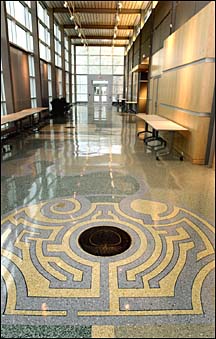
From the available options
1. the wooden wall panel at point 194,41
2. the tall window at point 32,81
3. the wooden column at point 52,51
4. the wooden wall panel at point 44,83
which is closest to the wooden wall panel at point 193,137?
the wooden wall panel at point 194,41

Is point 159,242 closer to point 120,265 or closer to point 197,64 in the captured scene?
point 120,265

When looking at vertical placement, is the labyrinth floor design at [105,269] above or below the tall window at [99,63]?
below

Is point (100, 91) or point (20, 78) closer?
point (20, 78)

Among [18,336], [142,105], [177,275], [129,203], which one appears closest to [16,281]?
[18,336]

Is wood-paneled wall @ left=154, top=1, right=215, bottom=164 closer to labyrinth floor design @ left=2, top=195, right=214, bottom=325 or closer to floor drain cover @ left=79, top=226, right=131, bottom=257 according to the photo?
labyrinth floor design @ left=2, top=195, right=214, bottom=325

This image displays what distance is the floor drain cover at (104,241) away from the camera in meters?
1.92

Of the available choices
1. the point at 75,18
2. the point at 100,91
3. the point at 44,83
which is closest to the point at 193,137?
the point at 44,83

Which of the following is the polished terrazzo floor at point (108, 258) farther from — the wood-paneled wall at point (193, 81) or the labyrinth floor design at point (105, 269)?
the wood-paneled wall at point (193, 81)

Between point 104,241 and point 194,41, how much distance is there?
3728 mm

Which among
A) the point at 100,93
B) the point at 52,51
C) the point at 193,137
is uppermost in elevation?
the point at 52,51

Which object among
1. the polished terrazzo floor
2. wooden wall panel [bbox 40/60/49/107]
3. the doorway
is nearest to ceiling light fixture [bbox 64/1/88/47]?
wooden wall panel [bbox 40/60/49/107]

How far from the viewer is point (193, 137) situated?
14.0ft

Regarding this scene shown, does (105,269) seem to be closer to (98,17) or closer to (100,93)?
(98,17)

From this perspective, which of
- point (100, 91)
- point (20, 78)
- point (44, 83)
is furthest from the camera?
point (100, 91)
